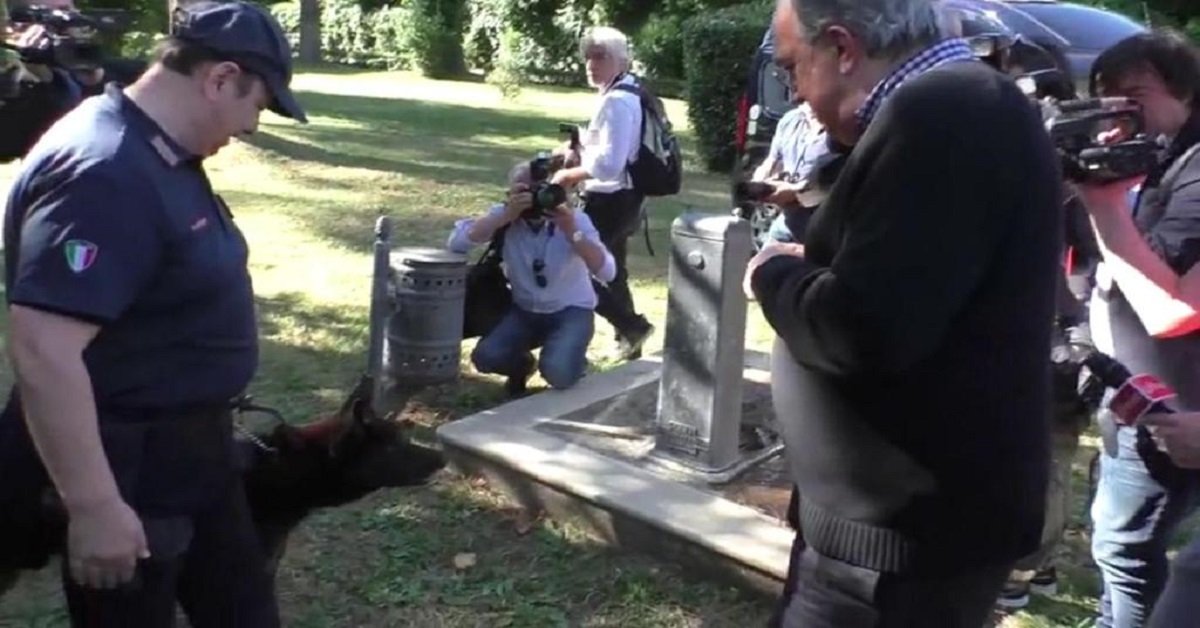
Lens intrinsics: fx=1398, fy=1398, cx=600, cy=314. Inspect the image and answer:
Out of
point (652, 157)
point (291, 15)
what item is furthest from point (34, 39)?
point (291, 15)

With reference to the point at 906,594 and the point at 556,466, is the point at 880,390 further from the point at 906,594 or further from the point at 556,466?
the point at 556,466

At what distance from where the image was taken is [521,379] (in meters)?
6.14

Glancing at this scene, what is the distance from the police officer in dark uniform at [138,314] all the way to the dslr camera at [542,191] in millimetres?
3100

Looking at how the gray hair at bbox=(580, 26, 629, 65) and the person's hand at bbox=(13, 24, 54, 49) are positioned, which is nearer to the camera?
the person's hand at bbox=(13, 24, 54, 49)

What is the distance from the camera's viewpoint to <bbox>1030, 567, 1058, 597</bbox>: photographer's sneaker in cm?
439

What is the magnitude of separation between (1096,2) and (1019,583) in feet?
61.1

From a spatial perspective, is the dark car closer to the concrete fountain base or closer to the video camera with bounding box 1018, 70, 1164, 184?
the concrete fountain base

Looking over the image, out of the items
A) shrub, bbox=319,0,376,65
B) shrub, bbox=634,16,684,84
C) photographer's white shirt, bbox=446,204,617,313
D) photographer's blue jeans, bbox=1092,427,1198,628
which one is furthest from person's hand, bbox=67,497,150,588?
shrub, bbox=319,0,376,65

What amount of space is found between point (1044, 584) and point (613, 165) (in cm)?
300

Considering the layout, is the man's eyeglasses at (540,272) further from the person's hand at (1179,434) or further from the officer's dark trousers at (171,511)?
the person's hand at (1179,434)

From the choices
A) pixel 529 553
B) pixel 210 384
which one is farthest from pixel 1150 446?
pixel 529 553

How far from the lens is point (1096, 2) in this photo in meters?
21.0

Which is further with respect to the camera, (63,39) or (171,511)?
(63,39)

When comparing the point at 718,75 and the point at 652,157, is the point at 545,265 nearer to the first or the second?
the point at 652,157
